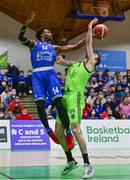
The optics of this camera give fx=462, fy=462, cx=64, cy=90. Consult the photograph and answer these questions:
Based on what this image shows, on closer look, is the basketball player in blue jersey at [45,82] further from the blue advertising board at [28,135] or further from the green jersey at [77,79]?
the blue advertising board at [28,135]

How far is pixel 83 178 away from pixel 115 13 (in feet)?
61.6

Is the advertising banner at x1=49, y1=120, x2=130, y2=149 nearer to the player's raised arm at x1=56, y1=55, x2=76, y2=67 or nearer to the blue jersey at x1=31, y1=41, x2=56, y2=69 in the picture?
the player's raised arm at x1=56, y1=55, x2=76, y2=67

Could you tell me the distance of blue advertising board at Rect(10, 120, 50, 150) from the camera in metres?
14.0

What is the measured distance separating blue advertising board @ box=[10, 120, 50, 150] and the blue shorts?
683cm

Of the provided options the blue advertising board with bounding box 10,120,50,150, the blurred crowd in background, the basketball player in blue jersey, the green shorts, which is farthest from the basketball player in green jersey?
the blurred crowd in background

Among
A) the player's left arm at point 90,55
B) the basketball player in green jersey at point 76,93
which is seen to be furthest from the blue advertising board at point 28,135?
the player's left arm at point 90,55

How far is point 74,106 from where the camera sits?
7.08 meters

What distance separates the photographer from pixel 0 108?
55.8 feet

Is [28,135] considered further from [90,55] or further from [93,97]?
[90,55]

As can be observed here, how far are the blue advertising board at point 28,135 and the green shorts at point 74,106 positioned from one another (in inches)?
275

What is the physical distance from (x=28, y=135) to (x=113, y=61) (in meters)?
13.8

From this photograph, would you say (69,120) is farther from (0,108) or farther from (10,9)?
(10,9)

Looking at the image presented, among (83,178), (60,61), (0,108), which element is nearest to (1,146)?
(0,108)

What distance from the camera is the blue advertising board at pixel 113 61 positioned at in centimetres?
2683
